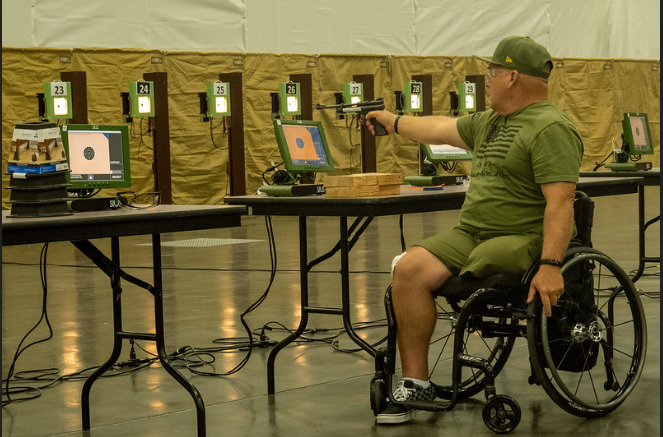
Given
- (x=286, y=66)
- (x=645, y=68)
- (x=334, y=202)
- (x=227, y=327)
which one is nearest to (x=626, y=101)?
(x=645, y=68)

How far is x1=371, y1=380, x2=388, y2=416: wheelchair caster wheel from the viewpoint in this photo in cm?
369

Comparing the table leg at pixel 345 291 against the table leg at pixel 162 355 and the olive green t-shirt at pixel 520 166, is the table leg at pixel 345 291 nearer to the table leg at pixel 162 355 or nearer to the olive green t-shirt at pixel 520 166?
the olive green t-shirt at pixel 520 166

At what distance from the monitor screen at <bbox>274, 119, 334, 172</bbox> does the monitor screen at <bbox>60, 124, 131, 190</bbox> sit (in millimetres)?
758

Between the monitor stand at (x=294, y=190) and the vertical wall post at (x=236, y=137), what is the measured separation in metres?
7.41

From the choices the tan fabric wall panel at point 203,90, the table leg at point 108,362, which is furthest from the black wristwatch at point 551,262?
the tan fabric wall panel at point 203,90

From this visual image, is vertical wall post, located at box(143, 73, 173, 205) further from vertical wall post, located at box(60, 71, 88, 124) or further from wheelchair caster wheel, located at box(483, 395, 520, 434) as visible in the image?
wheelchair caster wheel, located at box(483, 395, 520, 434)

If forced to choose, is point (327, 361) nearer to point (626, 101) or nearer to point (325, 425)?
point (325, 425)

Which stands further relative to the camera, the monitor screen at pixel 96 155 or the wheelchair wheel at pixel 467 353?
the monitor screen at pixel 96 155

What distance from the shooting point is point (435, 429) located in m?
3.59

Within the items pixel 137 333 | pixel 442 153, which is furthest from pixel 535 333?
pixel 442 153

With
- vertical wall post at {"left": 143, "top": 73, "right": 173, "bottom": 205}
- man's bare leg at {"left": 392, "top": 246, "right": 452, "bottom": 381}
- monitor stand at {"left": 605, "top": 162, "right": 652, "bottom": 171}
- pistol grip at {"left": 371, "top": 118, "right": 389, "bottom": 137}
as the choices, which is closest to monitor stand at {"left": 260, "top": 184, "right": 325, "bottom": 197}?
pistol grip at {"left": 371, "top": 118, "right": 389, "bottom": 137}

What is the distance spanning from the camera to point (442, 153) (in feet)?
20.2

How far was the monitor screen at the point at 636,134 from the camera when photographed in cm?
743

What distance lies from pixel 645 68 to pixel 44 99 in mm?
11269
